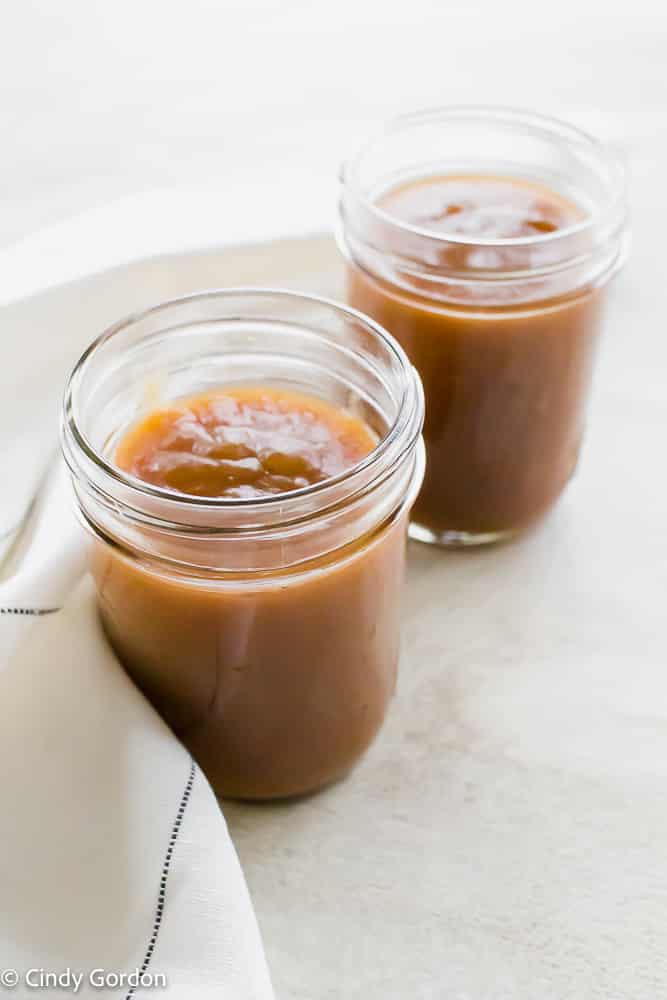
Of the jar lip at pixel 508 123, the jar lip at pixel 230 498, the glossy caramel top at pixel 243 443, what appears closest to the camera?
the jar lip at pixel 230 498

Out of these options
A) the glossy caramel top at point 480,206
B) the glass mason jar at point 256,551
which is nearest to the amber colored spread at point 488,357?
the glossy caramel top at point 480,206

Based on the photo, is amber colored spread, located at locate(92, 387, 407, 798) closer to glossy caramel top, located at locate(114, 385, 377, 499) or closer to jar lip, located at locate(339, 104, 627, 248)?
glossy caramel top, located at locate(114, 385, 377, 499)

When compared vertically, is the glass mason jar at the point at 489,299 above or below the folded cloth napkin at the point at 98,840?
above

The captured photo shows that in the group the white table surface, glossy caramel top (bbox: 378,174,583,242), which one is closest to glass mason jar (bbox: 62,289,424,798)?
the white table surface

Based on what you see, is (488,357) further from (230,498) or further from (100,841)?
(100,841)

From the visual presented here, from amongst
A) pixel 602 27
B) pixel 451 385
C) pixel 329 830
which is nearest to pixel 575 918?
pixel 329 830

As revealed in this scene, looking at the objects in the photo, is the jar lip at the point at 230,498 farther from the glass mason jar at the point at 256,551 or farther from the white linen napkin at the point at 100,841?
the white linen napkin at the point at 100,841
